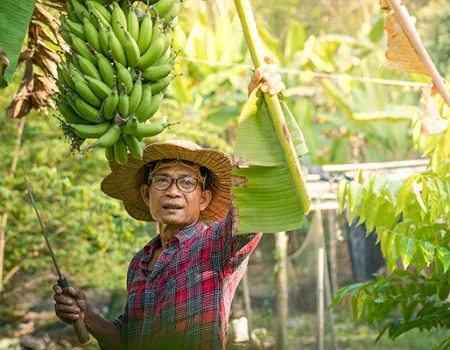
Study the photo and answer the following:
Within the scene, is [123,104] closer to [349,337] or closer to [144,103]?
[144,103]

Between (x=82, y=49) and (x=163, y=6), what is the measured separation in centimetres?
26

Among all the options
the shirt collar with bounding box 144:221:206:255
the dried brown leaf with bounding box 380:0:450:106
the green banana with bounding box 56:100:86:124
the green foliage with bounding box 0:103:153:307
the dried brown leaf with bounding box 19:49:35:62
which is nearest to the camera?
the green banana with bounding box 56:100:86:124

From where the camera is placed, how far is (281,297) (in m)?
8.27

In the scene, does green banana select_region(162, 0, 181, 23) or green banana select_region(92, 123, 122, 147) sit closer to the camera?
green banana select_region(92, 123, 122, 147)

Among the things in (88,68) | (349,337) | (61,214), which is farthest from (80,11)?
(349,337)

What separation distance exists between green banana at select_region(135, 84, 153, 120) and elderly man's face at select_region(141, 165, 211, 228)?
→ 83 cm

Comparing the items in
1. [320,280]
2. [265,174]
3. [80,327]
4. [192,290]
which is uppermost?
[320,280]

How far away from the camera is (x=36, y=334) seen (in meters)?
9.55

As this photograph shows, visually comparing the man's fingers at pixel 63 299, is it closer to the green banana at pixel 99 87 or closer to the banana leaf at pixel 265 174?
the banana leaf at pixel 265 174

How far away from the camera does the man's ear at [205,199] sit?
2.82m

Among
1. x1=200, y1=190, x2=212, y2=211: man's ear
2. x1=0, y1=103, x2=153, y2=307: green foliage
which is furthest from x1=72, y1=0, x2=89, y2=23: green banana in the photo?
x1=0, y1=103, x2=153, y2=307: green foliage

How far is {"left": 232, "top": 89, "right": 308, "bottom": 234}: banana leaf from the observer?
83.2 inches

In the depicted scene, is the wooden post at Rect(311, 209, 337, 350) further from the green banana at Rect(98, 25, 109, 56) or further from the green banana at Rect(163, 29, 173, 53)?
the green banana at Rect(98, 25, 109, 56)

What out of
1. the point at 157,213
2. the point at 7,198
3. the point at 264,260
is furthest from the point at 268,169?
the point at 264,260
